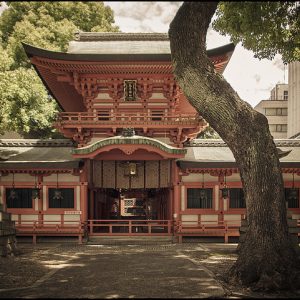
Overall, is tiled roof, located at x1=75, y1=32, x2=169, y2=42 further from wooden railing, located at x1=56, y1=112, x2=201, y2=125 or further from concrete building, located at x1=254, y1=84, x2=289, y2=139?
concrete building, located at x1=254, y1=84, x2=289, y2=139

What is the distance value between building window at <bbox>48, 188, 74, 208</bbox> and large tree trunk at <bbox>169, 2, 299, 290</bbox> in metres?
11.4

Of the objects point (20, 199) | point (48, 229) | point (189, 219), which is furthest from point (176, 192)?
point (20, 199)

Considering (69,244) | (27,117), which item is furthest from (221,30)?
(27,117)

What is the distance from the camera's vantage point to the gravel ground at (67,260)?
808 centimetres

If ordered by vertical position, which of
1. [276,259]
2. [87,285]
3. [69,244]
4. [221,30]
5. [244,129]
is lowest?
[69,244]

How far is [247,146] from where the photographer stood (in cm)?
822

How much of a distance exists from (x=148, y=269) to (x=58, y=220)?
913 centimetres

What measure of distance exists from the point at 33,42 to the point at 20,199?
13.8 m

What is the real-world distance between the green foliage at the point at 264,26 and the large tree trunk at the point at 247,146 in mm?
1814

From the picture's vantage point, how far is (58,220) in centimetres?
1786

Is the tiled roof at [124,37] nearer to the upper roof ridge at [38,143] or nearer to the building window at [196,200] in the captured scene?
the upper roof ridge at [38,143]

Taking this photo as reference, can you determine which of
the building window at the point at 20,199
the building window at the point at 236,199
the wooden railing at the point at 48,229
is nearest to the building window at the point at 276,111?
the building window at the point at 236,199

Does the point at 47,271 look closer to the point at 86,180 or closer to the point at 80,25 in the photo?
the point at 86,180

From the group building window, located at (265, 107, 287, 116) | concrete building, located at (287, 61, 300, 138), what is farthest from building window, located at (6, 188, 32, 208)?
building window, located at (265, 107, 287, 116)
